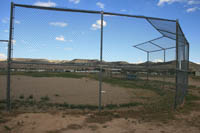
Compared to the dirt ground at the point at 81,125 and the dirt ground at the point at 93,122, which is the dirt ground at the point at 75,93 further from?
the dirt ground at the point at 81,125

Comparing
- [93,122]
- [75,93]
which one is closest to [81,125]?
[93,122]

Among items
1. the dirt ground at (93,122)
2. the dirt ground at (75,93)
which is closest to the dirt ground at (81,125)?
the dirt ground at (93,122)

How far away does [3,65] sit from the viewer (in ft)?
17.7

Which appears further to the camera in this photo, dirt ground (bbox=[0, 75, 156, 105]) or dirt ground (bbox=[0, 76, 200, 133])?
dirt ground (bbox=[0, 75, 156, 105])

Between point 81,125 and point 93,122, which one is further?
point 93,122

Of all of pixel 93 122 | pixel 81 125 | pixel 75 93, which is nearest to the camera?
pixel 81 125

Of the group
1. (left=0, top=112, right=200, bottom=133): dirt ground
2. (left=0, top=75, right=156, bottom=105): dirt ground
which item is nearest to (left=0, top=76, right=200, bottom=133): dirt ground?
(left=0, top=112, right=200, bottom=133): dirt ground

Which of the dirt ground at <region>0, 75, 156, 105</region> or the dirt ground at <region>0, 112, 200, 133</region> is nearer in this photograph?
the dirt ground at <region>0, 112, 200, 133</region>

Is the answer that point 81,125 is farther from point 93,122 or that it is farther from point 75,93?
point 75,93

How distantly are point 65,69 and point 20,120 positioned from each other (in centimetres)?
203

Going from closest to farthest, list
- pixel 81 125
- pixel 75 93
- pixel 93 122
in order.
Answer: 1. pixel 81 125
2. pixel 93 122
3. pixel 75 93

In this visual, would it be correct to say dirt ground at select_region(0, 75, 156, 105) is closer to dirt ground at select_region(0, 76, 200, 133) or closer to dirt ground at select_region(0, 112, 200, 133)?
dirt ground at select_region(0, 76, 200, 133)

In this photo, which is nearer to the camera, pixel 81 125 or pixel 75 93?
pixel 81 125

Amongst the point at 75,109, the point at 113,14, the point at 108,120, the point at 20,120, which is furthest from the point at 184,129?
the point at 20,120
